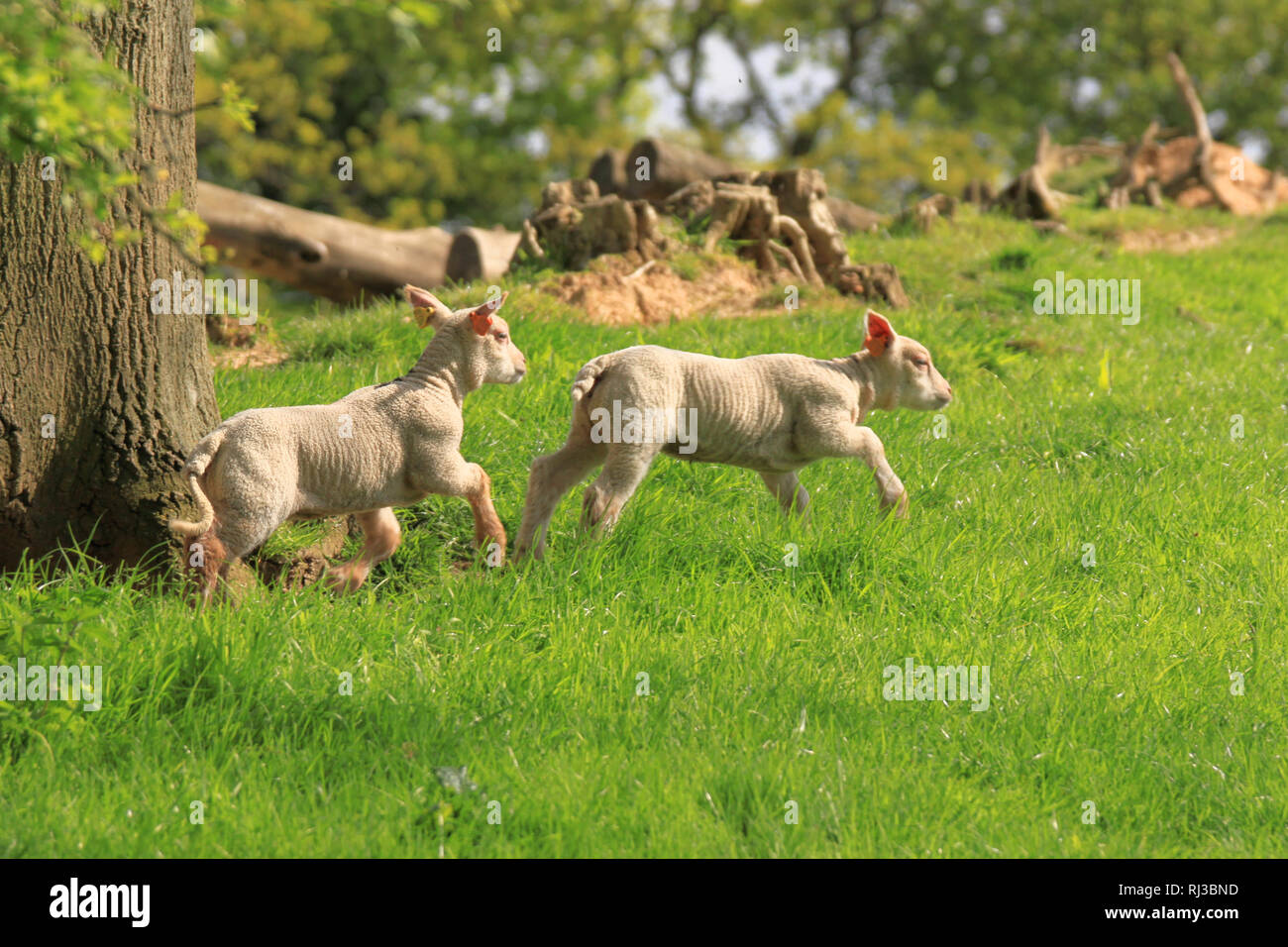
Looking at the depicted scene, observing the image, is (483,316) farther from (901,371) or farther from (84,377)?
(901,371)

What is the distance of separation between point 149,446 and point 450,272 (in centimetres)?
746

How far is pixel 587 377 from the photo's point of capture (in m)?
5.26

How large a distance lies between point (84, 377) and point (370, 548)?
52.6 inches

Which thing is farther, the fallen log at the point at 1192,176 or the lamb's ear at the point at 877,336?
the fallen log at the point at 1192,176

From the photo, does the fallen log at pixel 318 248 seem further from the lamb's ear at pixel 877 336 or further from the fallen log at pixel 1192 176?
the fallen log at pixel 1192 176

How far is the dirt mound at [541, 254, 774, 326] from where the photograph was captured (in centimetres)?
974

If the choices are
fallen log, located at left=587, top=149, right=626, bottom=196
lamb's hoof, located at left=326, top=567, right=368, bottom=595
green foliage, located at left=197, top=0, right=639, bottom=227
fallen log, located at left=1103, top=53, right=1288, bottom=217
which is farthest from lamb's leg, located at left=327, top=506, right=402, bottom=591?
green foliage, located at left=197, top=0, right=639, bottom=227

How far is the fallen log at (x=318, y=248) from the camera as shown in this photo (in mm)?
12219

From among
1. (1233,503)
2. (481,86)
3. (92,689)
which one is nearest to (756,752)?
(92,689)

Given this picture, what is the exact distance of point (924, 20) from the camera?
29.0 meters

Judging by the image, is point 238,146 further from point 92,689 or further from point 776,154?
point 92,689

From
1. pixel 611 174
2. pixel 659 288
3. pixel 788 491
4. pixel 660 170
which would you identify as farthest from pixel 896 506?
pixel 660 170

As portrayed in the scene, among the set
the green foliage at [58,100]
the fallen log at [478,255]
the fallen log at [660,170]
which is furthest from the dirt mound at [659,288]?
the green foliage at [58,100]

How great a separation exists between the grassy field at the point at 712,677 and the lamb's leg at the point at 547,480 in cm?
17
